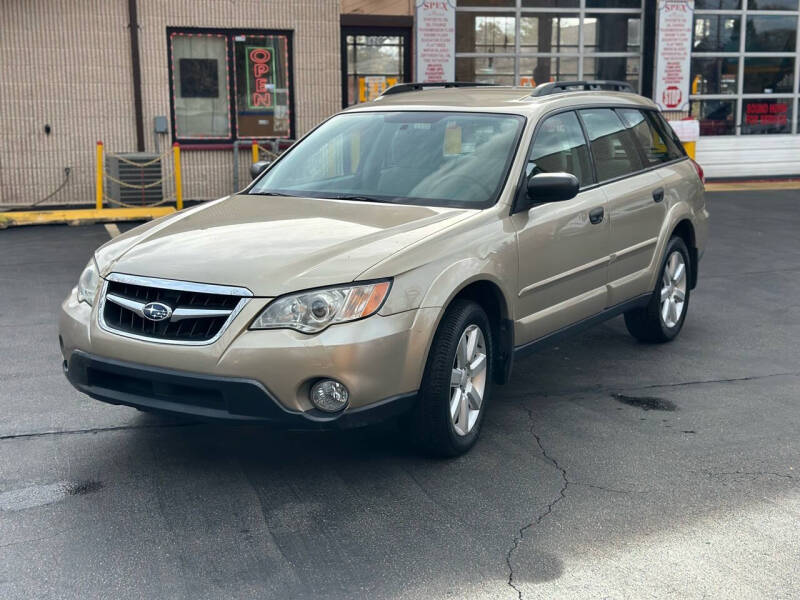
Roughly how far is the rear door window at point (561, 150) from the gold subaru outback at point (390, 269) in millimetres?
15

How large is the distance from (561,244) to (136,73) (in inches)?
427

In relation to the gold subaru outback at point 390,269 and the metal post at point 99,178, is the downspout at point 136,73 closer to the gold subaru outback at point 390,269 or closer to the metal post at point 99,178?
the metal post at point 99,178

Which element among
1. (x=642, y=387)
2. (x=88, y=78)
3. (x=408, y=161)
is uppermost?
(x=88, y=78)

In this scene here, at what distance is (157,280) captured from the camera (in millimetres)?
4328

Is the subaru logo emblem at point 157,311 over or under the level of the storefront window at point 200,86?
under

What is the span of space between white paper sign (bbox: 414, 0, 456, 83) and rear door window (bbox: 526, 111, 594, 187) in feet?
33.7

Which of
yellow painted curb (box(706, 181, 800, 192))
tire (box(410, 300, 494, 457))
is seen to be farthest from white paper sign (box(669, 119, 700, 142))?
tire (box(410, 300, 494, 457))

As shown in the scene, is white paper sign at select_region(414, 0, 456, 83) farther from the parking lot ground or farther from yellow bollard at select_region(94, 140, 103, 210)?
the parking lot ground

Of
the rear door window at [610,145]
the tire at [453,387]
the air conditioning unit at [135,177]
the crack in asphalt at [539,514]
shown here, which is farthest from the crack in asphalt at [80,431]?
the air conditioning unit at [135,177]

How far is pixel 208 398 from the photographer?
165 inches

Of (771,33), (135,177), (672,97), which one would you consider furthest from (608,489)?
(771,33)

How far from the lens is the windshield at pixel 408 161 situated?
17.3ft

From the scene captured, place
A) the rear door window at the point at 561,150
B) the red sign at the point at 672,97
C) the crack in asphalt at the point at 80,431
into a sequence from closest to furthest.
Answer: the crack in asphalt at the point at 80,431
the rear door window at the point at 561,150
the red sign at the point at 672,97

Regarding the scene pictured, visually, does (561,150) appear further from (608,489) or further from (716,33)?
(716,33)
